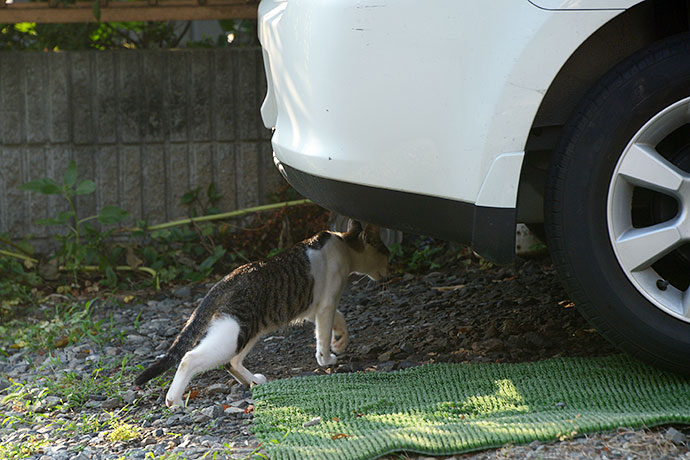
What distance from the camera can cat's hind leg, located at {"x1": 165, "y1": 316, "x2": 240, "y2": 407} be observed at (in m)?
3.30

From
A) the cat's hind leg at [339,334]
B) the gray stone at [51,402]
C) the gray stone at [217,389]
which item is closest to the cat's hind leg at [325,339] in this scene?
the cat's hind leg at [339,334]

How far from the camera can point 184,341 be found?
3469 mm

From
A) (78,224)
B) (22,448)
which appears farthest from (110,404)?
(78,224)

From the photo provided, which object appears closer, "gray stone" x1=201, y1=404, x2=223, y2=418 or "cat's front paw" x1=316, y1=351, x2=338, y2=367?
"gray stone" x1=201, y1=404, x2=223, y2=418

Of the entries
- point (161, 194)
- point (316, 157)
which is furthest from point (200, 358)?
point (161, 194)

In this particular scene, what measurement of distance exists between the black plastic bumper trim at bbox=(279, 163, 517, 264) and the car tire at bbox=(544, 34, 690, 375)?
7.9 inches

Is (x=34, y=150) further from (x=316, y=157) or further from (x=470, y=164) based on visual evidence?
(x=470, y=164)

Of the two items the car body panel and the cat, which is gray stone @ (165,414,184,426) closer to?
the cat

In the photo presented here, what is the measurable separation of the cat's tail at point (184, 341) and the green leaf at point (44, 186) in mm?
2367

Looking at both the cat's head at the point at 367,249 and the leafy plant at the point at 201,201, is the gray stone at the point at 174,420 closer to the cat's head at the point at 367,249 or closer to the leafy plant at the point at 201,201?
the cat's head at the point at 367,249

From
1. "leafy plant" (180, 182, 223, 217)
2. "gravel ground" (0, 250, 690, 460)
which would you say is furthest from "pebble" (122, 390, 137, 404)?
"leafy plant" (180, 182, 223, 217)

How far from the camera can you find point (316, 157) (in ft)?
10.0

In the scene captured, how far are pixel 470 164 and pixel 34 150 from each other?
424cm

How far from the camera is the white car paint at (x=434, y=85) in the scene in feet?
8.78
